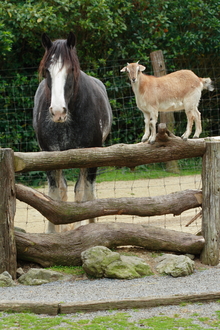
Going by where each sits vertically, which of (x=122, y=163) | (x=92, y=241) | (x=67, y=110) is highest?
(x=67, y=110)

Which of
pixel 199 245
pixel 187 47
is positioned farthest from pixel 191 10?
pixel 199 245

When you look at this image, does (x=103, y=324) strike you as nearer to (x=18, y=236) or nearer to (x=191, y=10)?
(x=18, y=236)

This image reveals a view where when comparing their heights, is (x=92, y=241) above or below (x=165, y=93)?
below

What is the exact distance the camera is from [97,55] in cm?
1203

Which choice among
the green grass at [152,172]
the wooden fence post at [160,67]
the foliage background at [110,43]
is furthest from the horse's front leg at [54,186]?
the green grass at [152,172]

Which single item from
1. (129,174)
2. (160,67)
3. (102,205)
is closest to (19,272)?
(102,205)

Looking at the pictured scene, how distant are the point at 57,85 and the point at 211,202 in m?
1.91

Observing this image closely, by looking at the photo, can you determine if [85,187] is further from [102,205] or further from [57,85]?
[57,85]

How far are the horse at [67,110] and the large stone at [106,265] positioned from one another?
53.7 inches

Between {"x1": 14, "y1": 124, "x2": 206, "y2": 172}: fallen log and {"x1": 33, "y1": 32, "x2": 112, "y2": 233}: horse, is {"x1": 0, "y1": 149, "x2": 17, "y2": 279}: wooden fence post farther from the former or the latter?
{"x1": 33, "y1": 32, "x2": 112, "y2": 233}: horse

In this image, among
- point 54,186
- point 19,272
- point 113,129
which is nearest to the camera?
point 19,272

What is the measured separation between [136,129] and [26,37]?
10.5ft

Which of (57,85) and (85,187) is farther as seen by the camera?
(85,187)

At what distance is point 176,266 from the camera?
4.63m
